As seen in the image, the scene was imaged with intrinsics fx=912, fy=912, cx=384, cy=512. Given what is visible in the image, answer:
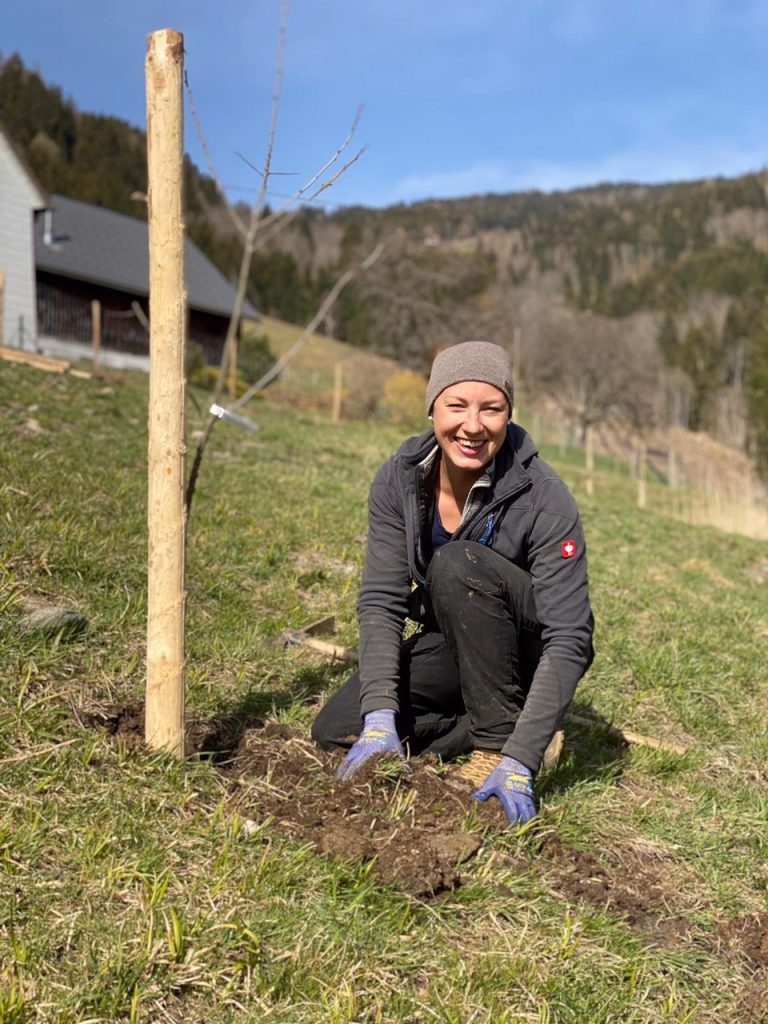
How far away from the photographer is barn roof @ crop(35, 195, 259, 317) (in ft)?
98.3

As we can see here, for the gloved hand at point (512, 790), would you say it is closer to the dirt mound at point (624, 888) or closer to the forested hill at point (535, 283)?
the dirt mound at point (624, 888)

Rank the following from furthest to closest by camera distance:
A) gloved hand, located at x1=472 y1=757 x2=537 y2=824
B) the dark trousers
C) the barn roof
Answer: the barn roof → the dark trousers → gloved hand, located at x1=472 y1=757 x2=537 y2=824

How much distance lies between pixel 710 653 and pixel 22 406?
6247 millimetres

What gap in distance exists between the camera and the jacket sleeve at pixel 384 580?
3.13 meters

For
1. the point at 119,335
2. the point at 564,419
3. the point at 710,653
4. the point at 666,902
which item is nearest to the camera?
A: the point at 666,902

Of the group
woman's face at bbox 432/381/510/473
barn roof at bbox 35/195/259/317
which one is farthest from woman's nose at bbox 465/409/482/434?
barn roof at bbox 35/195/259/317

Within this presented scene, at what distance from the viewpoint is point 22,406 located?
27.2 ft

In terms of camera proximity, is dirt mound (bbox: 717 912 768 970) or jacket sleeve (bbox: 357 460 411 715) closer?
dirt mound (bbox: 717 912 768 970)

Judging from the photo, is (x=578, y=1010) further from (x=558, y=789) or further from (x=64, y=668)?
(x=64, y=668)

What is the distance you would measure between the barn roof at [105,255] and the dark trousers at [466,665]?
2892cm

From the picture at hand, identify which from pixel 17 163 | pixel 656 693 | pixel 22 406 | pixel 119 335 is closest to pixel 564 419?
pixel 119 335

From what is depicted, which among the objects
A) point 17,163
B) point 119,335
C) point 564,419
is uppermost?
point 17,163

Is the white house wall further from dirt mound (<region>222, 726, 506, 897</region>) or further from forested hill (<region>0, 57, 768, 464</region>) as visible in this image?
dirt mound (<region>222, 726, 506, 897</region>)

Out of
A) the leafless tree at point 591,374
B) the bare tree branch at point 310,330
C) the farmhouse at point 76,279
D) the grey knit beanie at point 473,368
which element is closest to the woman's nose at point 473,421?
the grey knit beanie at point 473,368
